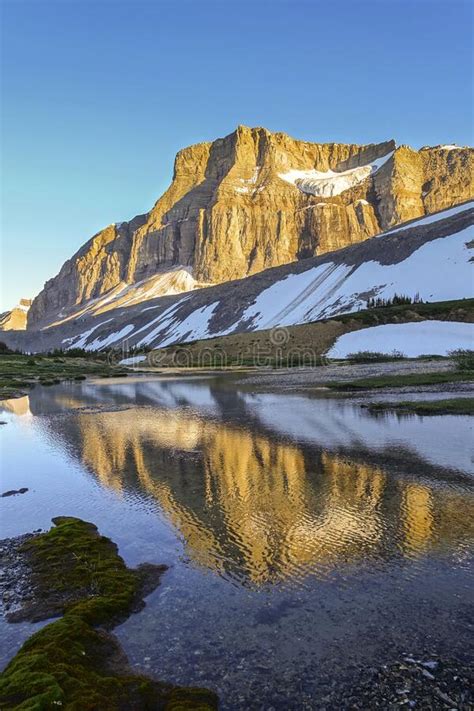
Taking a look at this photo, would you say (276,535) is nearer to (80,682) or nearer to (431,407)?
(80,682)

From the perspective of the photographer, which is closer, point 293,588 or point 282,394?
point 293,588

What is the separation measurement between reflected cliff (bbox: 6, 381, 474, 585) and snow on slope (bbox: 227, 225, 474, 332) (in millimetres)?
77499

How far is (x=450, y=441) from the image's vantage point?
641 inches

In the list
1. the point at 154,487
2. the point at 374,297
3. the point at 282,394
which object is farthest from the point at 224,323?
the point at 154,487

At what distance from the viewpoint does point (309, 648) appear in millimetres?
5844

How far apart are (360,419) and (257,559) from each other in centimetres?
1421

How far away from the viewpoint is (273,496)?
11.7 metres

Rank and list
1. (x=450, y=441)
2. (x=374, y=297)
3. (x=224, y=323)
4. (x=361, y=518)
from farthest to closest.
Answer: (x=224, y=323) → (x=374, y=297) → (x=450, y=441) → (x=361, y=518)

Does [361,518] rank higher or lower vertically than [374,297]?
lower

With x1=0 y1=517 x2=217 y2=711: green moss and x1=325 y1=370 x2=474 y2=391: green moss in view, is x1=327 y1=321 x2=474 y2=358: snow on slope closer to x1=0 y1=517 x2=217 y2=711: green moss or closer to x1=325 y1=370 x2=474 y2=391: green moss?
x1=325 y1=370 x2=474 y2=391: green moss

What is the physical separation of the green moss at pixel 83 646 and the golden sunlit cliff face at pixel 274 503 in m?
1.56

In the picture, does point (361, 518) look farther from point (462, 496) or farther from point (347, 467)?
point (347, 467)

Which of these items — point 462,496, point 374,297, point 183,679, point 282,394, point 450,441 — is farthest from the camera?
point 374,297

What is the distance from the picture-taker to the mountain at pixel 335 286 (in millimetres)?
95312
